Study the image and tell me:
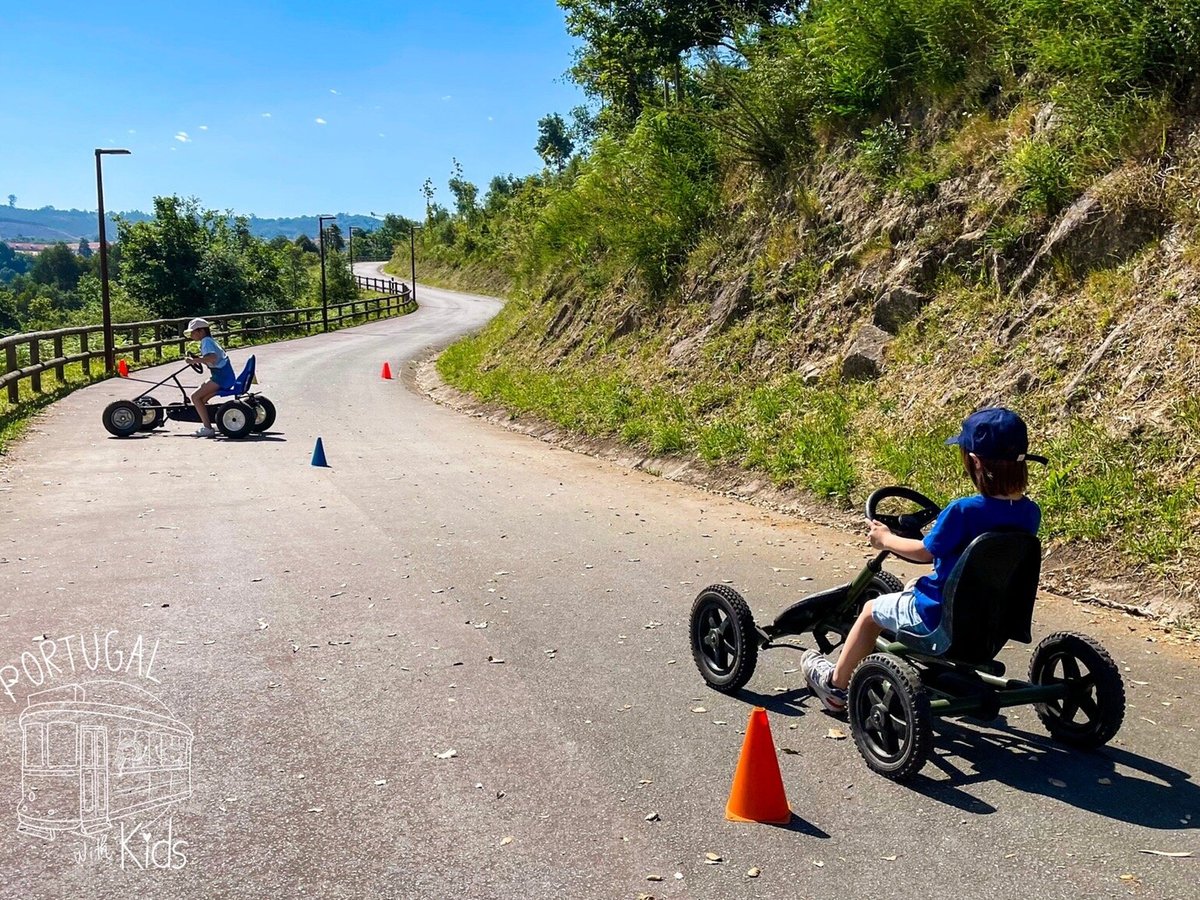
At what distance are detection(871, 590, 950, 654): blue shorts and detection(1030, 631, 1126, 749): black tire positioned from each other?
69 cm

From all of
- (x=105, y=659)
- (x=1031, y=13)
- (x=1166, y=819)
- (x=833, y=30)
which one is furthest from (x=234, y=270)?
(x=1166, y=819)

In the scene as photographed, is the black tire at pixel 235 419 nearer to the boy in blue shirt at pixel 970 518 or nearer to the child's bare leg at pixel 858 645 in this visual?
the child's bare leg at pixel 858 645

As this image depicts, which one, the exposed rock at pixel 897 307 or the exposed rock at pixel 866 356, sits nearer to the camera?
the exposed rock at pixel 866 356

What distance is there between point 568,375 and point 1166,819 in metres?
15.5

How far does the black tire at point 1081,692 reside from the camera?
434 cm

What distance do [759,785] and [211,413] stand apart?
13660 millimetres

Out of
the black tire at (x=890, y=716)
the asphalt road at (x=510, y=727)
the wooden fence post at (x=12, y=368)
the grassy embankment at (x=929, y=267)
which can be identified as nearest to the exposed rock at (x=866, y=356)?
the grassy embankment at (x=929, y=267)

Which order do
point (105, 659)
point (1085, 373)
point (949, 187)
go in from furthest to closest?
point (949, 187) < point (1085, 373) < point (105, 659)

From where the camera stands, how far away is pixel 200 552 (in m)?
8.23

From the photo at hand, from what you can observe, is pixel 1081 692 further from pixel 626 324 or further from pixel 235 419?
pixel 626 324

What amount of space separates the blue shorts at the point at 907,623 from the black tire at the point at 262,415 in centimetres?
1302

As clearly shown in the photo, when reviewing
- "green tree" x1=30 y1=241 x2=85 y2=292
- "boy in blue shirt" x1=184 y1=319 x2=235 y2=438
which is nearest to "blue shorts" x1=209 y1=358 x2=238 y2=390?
"boy in blue shirt" x1=184 y1=319 x2=235 y2=438

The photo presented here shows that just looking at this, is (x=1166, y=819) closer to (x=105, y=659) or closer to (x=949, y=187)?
(x=105, y=659)

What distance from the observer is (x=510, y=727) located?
15.9 feet
